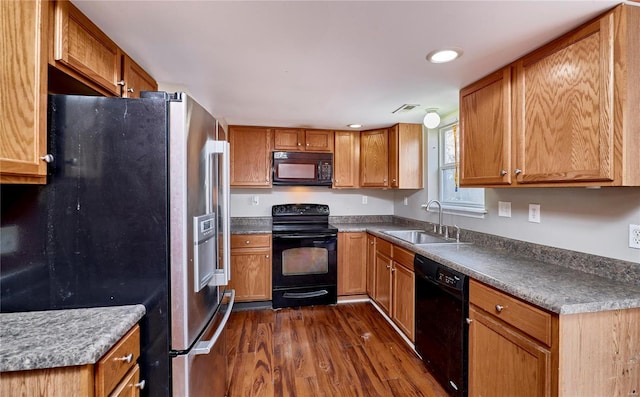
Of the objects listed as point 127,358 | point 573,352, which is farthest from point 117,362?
point 573,352

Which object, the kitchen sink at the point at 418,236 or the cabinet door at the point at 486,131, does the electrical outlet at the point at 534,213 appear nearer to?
the cabinet door at the point at 486,131

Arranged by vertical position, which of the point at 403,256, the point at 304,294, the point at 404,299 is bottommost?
the point at 304,294

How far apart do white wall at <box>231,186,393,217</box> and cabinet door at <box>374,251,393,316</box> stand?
1013mm

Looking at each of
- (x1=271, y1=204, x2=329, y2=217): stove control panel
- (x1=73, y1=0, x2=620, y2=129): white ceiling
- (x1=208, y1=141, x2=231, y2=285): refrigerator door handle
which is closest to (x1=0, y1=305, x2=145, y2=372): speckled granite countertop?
(x1=208, y1=141, x2=231, y2=285): refrigerator door handle

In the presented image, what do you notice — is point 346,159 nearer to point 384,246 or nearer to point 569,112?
point 384,246

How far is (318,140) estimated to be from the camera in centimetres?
348

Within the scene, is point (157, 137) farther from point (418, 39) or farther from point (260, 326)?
point (260, 326)

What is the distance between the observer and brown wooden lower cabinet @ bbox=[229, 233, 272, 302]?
3.06 metres

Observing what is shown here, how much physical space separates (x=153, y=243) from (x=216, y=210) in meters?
0.39

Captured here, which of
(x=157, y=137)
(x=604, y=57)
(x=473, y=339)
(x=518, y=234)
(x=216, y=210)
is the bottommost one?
(x=473, y=339)

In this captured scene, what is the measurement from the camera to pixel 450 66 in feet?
5.57

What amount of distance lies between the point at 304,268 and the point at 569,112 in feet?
8.59

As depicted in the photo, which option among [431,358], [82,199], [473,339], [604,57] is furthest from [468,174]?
[82,199]

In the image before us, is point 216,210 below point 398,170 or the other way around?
below
